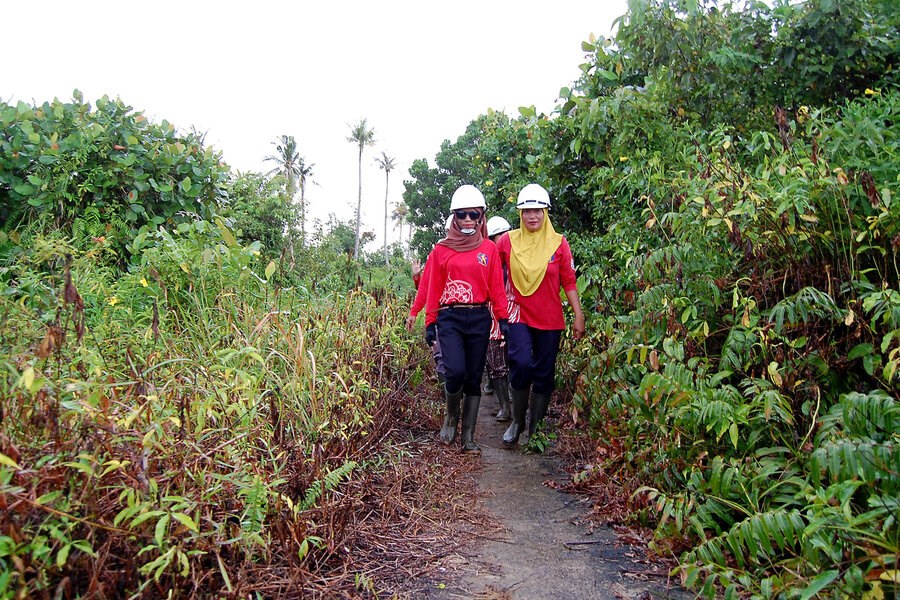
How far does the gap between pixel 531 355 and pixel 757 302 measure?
85.2 inches

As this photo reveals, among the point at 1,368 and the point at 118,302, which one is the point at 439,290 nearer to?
the point at 118,302

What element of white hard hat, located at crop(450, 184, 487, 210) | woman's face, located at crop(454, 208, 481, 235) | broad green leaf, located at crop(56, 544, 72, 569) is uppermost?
white hard hat, located at crop(450, 184, 487, 210)

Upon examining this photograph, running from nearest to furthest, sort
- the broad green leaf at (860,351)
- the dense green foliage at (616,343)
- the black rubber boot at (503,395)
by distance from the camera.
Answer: the dense green foliage at (616,343), the broad green leaf at (860,351), the black rubber boot at (503,395)

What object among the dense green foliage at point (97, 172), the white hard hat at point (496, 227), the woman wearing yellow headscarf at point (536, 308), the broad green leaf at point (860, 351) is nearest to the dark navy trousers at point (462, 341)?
the woman wearing yellow headscarf at point (536, 308)

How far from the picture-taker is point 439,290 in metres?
5.07

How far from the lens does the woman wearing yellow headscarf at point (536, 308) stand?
5.08 metres

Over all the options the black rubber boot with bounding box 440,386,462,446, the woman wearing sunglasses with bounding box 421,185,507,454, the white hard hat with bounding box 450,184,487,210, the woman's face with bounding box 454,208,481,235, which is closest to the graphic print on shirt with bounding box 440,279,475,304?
the woman wearing sunglasses with bounding box 421,185,507,454

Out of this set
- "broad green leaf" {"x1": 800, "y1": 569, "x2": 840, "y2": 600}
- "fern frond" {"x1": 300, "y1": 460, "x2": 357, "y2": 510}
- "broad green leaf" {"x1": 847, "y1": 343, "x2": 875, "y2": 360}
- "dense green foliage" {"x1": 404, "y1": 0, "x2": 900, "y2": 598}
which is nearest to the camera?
"broad green leaf" {"x1": 800, "y1": 569, "x2": 840, "y2": 600}

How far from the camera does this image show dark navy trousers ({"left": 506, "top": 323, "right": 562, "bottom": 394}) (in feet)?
16.6

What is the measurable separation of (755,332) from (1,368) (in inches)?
116

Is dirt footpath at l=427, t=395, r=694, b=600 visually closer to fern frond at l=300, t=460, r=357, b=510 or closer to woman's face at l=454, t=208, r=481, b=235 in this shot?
fern frond at l=300, t=460, r=357, b=510

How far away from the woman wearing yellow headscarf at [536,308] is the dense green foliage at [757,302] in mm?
261

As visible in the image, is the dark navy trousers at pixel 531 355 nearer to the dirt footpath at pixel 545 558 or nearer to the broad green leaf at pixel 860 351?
the dirt footpath at pixel 545 558

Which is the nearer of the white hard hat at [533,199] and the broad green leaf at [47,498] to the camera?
the broad green leaf at [47,498]
